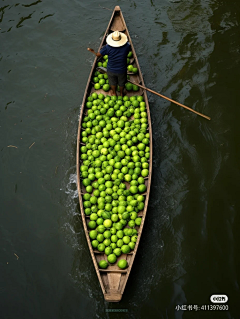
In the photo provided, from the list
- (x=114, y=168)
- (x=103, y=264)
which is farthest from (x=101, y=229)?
(x=114, y=168)

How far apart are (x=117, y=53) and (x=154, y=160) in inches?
129

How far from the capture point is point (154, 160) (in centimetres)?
845

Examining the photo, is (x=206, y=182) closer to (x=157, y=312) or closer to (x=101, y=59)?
(x=157, y=312)

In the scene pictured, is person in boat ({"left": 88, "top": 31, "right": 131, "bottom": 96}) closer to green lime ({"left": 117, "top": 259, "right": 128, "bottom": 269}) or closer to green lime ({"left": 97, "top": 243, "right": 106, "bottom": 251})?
green lime ({"left": 97, "top": 243, "right": 106, "bottom": 251})

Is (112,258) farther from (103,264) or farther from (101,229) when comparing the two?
(101,229)

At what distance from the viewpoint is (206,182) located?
7996mm

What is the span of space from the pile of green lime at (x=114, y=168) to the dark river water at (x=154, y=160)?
1212mm

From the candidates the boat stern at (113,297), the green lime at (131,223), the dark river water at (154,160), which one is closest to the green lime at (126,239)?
the green lime at (131,223)

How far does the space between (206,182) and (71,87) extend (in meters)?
5.69

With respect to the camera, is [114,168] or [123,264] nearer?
[123,264]

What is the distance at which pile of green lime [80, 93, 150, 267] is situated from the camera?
6.13m

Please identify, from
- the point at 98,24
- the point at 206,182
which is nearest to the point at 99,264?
the point at 206,182

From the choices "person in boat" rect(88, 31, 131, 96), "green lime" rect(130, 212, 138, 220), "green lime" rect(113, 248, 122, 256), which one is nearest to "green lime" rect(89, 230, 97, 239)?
"green lime" rect(113, 248, 122, 256)

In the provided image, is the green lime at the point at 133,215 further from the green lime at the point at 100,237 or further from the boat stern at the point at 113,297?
the boat stern at the point at 113,297
